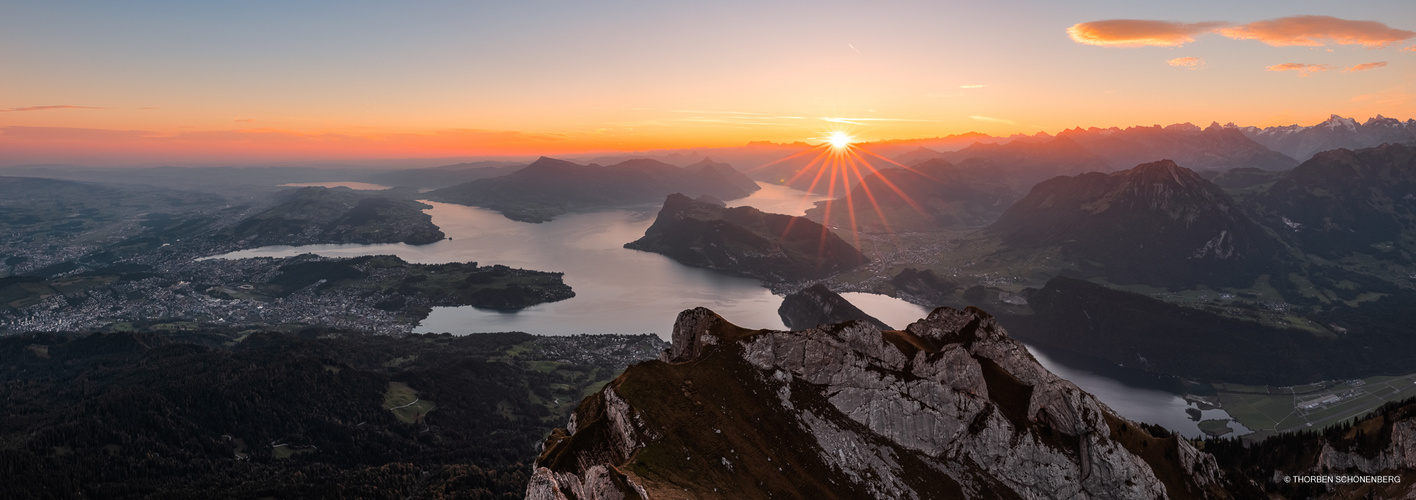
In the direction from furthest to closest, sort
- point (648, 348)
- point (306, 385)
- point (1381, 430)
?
point (648, 348)
point (306, 385)
point (1381, 430)

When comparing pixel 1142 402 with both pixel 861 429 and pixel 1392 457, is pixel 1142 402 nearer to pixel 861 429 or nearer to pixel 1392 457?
pixel 1392 457

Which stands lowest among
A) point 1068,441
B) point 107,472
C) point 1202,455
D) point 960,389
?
point 107,472

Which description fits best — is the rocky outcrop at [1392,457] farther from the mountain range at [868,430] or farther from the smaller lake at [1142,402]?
the smaller lake at [1142,402]

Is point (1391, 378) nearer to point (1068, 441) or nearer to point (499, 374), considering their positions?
point (1068, 441)

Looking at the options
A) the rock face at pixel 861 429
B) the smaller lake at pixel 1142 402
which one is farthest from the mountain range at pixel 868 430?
the smaller lake at pixel 1142 402

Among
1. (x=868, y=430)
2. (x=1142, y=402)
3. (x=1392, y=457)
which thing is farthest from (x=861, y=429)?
(x=1142, y=402)

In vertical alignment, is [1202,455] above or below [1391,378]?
above

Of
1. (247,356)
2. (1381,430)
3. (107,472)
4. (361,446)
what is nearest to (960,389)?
(1381,430)

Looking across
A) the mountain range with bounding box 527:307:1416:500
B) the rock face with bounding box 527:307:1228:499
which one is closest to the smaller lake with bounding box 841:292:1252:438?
the mountain range with bounding box 527:307:1416:500

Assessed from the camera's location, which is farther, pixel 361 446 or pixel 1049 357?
pixel 1049 357
